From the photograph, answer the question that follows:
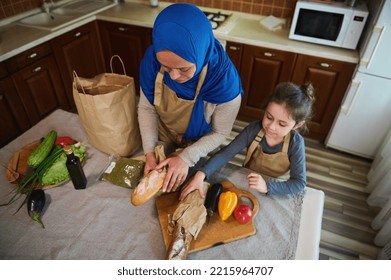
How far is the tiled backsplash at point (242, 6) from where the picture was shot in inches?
87.4

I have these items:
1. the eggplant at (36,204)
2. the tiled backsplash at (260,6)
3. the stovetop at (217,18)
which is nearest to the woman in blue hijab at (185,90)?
the eggplant at (36,204)

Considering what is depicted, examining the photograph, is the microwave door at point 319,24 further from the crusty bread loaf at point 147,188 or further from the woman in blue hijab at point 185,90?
the crusty bread loaf at point 147,188

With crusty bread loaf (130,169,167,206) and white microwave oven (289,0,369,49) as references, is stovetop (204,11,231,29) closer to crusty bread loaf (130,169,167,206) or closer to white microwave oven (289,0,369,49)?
white microwave oven (289,0,369,49)

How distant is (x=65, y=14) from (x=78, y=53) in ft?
1.30

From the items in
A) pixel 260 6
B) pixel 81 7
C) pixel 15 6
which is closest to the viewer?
pixel 15 6

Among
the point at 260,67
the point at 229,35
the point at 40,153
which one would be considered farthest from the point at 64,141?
the point at 260,67

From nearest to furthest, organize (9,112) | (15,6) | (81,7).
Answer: (9,112) → (15,6) → (81,7)

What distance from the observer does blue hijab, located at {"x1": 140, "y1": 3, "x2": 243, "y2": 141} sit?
772mm

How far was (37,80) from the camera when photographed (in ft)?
6.97

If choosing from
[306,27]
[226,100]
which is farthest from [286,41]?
[226,100]

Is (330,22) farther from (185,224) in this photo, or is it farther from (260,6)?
(185,224)

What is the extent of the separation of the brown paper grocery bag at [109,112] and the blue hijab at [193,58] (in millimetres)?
112

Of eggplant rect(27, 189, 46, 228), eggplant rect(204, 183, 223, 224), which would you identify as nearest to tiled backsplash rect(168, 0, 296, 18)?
eggplant rect(204, 183, 223, 224)
